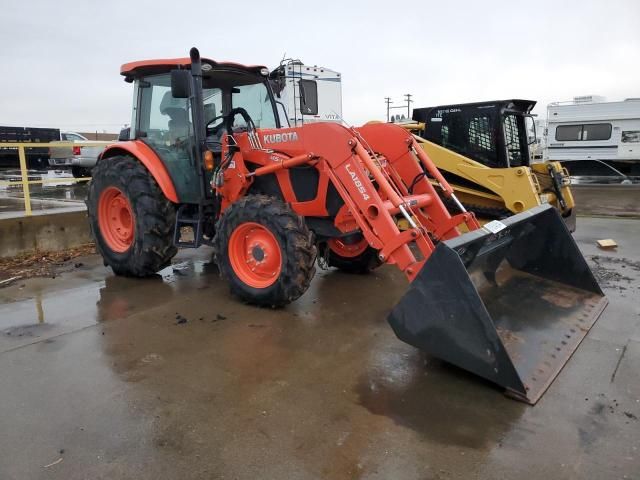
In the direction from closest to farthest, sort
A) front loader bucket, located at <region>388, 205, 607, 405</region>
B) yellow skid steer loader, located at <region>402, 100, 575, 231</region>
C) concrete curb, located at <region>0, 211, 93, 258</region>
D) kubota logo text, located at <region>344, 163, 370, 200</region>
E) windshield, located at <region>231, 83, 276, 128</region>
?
front loader bucket, located at <region>388, 205, 607, 405</region> < kubota logo text, located at <region>344, 163, 370, 200</region> < windshield, located at <region>231, 83, 276, 128</region> < concrete curb, located at <region>0, 211, 93, 258</region> < yellow skid steer loader, located at <region>402, 100, 575, 231</region>

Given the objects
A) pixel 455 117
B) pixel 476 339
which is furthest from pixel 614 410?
pixel 455 117

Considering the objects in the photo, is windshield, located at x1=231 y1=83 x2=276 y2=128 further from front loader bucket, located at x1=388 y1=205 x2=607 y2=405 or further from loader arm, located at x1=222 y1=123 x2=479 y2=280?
front loader bucket, located at x1=388 y1=205 x2=607 y2=405

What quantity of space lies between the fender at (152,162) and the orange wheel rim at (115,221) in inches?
21.5

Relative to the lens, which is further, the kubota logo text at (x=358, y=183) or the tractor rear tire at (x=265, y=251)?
the tractor rear tire at (x=265, y=251)

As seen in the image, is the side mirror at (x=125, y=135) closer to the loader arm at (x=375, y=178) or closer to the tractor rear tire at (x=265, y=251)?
the loader arm at (x=375, y=178)

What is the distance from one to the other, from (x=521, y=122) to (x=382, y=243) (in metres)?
5.69

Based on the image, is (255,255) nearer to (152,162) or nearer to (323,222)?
(323,222)

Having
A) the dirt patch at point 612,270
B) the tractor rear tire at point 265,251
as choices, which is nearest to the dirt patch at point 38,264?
the tractor rear tire at point 265,251

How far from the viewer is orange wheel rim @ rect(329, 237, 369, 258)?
575 cm

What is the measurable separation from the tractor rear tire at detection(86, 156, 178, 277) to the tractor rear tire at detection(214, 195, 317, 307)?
2.98 ft

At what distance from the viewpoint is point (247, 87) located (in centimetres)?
563

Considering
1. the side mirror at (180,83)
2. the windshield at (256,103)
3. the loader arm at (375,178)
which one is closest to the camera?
the loader arm at (375,178)

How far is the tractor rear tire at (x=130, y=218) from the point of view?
5223mm

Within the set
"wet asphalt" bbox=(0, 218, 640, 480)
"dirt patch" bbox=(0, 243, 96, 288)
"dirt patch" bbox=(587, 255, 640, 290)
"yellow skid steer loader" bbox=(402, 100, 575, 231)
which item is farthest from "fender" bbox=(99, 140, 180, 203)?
"dirt patch" bbox=(587, 255, 640, 290)
